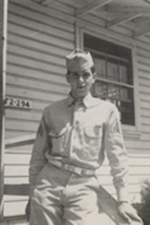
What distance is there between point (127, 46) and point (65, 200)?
155 inches

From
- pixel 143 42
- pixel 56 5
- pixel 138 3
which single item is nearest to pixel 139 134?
pixel 143 42

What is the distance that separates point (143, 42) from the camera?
5.54 meters

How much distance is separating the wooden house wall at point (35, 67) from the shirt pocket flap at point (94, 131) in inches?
74.9

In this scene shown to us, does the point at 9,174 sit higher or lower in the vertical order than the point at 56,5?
lower

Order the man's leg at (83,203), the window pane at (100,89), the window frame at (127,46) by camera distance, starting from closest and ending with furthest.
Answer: the man's leg at (83,203)
the window frame at (127,46)
the window pane at (100,89)

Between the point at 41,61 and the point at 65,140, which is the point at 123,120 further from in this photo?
the point at 65,140

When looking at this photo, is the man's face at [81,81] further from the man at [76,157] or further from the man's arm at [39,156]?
the man's arm at [39,156]

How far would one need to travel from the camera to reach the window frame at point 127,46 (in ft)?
15.0

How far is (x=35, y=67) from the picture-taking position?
4012mm

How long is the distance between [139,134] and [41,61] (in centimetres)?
194

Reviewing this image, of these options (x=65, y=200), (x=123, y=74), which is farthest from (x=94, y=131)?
(x=123, y=74)

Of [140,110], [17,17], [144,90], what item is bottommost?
[140,110]

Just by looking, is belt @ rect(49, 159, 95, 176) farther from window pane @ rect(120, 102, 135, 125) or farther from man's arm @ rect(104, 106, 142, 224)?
window pane @ rect(120, 102, 135, 125)

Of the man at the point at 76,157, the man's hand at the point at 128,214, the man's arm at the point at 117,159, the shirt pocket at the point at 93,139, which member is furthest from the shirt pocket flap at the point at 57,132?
the man's hand at the point at 128,214
